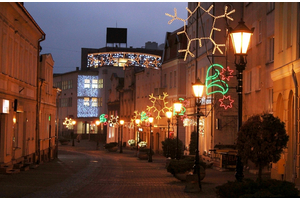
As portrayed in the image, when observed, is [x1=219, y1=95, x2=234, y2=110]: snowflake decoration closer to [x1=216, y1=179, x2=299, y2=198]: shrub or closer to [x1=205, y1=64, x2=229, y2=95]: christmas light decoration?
[x1=205, y1=64, x2=229, y2=95]: christmas light decoration

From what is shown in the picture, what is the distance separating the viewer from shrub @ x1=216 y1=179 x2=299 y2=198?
406 inches

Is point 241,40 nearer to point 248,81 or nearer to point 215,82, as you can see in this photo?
point 248,81

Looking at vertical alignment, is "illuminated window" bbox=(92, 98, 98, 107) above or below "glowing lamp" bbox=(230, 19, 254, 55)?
above

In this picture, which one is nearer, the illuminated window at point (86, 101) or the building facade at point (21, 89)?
the building facade at point (21, 89)

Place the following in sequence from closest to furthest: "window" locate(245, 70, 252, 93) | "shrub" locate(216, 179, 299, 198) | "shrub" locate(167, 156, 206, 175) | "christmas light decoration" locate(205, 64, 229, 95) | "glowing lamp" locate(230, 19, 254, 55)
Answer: "shrub" locate(216, 179, 299, 198), "glowing lamp" locate(230, 19, 254, 55), "shrub" locate(167, 156, 206, 175), "window" locate(245, 70, 252, 93), "christmas light decoration" locate(205, 64, 229, 95)

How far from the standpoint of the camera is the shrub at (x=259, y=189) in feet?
33.8

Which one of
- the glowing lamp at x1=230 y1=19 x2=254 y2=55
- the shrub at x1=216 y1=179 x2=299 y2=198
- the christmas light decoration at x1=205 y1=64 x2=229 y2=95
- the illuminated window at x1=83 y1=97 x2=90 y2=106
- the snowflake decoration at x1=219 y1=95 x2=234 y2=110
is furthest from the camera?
the illuminated window at x1=83 y1=97 x2=90 y2=106

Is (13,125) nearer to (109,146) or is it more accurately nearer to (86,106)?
(109,146)

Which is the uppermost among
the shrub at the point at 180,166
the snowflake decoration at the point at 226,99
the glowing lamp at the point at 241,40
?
the glowing lamp at the point at 241,40

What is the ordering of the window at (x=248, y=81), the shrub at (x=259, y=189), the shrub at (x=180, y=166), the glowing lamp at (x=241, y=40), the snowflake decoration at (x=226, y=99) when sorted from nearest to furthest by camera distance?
the shrub at (x=259, y=189) < the glowing lamp at (x=241, y=40) < the shrub at (x=180, y=166) < the window at (x=248, y=81) < the snowflake decoration at (x=226, y=99)

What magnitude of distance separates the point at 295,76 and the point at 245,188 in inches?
286

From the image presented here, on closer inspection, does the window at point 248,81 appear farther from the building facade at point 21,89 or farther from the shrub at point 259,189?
the shrub at point 259,189

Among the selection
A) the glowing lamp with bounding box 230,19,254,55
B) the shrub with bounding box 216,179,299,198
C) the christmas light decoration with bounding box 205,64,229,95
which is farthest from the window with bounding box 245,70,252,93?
the shrub with bounding box 216,179,299,198

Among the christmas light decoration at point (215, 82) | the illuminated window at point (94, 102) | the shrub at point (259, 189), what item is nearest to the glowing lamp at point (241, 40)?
the shrub at point (259, 189)
